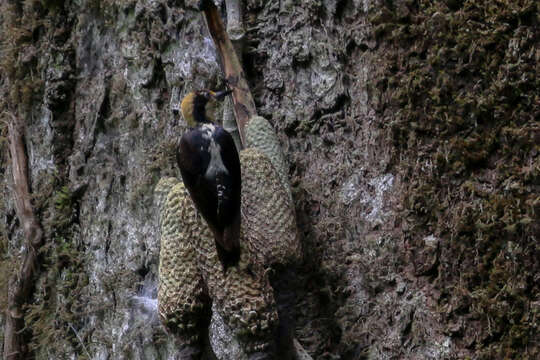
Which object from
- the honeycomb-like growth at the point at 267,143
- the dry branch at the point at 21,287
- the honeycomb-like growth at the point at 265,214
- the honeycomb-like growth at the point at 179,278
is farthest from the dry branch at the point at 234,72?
the dry branch at the point at 21,287

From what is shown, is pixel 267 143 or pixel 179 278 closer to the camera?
pixel 179 278

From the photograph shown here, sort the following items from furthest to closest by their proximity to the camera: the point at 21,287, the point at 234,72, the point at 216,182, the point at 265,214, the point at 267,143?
the point at 21,287, the point at 234,72, the point at 267,143, the point at 265,214, the point at 216,182

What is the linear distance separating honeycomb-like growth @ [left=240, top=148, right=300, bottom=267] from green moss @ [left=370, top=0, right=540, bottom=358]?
0.90 feet

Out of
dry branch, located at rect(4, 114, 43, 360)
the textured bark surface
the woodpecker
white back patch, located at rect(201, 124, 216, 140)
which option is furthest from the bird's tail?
dry branch, located at rect(4, 114, 43, 360)

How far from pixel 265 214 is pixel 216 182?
16 cm

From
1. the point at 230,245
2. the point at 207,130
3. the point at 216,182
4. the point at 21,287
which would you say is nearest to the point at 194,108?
the point at 207,130

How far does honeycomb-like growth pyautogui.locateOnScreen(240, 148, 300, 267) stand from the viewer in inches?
56.2

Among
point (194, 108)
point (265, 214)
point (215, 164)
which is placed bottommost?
point (265, 214)

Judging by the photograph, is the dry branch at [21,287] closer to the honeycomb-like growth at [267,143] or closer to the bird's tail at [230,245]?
the honeycomb-like growth at [267,143]

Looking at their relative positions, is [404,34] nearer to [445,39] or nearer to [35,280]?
[445,39]

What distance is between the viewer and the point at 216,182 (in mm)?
1328

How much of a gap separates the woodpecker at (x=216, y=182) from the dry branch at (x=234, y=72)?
317 mm

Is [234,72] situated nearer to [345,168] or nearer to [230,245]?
[345,168]

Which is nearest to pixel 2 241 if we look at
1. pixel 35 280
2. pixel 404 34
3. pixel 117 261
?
pixel 35 280
